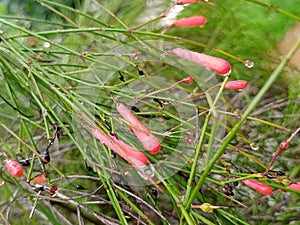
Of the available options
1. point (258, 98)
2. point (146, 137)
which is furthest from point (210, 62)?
point (258, 98)

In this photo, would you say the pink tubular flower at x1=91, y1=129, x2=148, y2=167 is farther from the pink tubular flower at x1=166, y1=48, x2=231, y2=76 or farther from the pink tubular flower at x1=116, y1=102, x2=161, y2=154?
the pink tubular flower at x1=166, y1=48, x2=231, y2=76

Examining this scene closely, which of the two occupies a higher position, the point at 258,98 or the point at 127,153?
the point at 258,98

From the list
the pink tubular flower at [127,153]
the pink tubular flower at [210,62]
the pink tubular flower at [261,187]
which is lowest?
the pink tubular flower at [261,187]

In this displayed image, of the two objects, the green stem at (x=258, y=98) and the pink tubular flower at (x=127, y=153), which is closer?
the green stem at (x=258, y=98)

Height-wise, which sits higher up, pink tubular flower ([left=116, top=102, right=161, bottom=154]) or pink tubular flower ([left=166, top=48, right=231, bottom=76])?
pink tubular flower ([left=166, top=48, right=231, bottom=76])

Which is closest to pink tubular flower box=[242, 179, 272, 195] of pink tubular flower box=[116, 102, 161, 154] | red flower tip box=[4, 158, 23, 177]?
pink tubular flower box=[116, 102, 161, 154]

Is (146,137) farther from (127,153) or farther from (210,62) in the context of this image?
(210,62)

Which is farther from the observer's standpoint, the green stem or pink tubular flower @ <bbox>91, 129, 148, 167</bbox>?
pink tubular flower @ <bbox>91, 129, 148, 167</bbox>

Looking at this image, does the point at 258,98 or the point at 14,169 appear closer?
the point at 258,98

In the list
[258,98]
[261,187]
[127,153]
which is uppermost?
[258,98]

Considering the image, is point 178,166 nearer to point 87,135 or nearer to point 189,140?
point 189,140

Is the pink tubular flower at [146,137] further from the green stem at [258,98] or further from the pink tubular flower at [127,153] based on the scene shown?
the green stem at [258,98]

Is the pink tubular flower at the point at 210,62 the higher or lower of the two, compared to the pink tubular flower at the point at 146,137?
higher

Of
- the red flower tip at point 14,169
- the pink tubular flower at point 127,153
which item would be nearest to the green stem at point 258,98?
the pink tubular flower at point 127,153
